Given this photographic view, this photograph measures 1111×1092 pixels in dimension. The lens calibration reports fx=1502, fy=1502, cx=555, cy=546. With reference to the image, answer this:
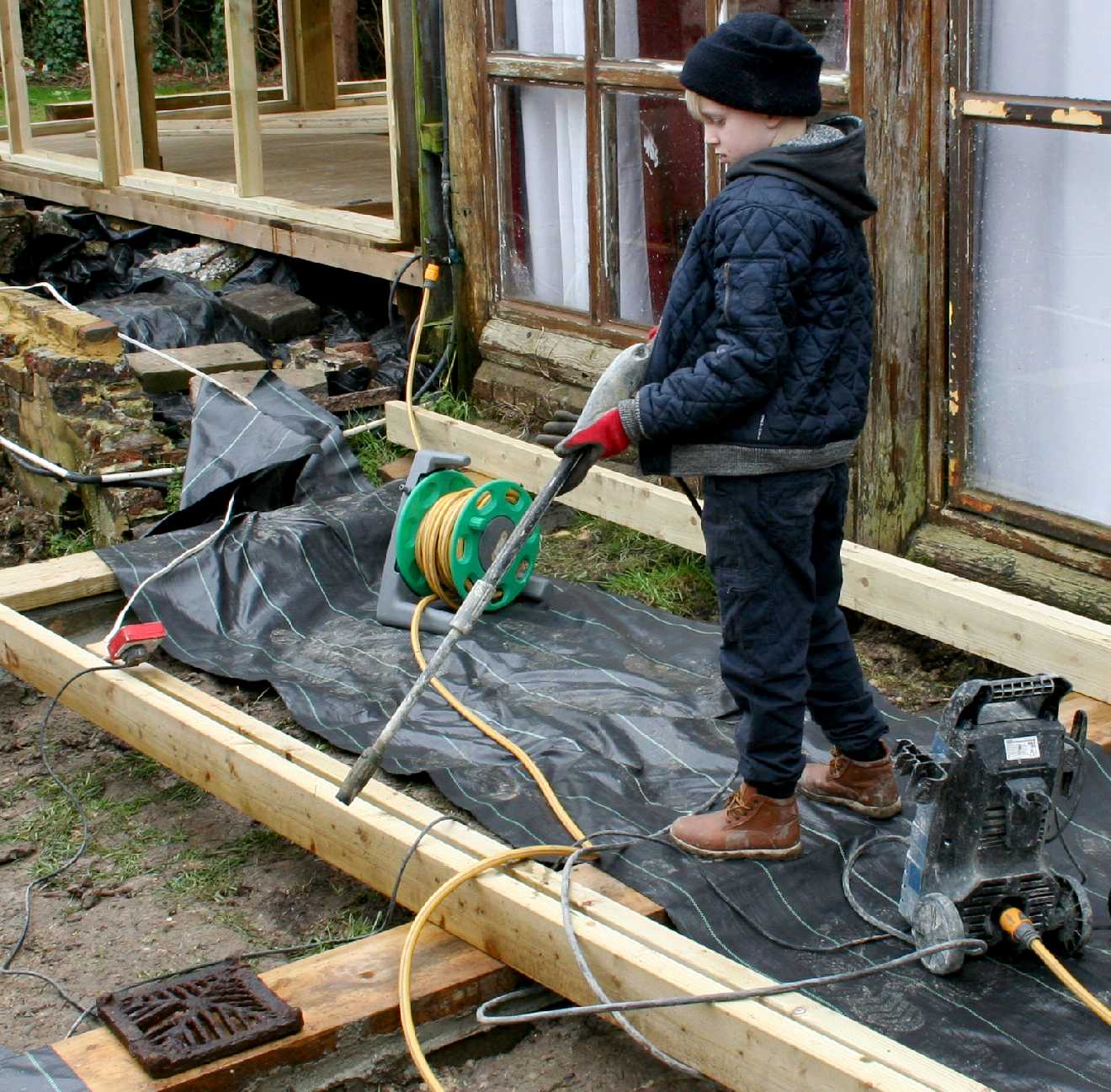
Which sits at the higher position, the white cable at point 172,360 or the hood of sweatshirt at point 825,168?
the hood of sweatshirt at point 825,168

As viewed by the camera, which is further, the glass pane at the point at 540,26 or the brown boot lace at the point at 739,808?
the glass pane at the point at 540,26

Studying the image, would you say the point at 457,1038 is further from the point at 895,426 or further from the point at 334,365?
the point at 334,365

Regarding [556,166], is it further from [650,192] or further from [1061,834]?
[1061,834]

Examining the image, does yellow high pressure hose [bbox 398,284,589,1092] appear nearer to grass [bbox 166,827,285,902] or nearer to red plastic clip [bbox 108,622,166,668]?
grass [bbox 166,827,285,902]

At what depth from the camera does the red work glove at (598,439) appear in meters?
3.02

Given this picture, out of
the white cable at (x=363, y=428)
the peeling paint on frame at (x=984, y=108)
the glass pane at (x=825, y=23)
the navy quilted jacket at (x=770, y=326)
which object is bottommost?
the white cable at (x=363, y=428)

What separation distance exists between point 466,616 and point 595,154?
288 centimetres

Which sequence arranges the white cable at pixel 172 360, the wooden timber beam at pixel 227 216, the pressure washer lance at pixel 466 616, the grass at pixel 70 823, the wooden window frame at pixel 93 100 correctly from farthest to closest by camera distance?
the wooden window frame at pixel 93 100 → the wooden timber beam at pixel 227 216 → the white cable at pixel 172 360 → the grass at pixel 70 823 → the pressure washer lance at pixel 466 616

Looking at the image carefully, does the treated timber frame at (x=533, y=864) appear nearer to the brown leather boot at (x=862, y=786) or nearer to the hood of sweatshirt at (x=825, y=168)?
the brown leather boot at (x=862, y=786)

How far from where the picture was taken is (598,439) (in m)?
3.03

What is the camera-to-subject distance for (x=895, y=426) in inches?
181

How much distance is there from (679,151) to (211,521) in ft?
6.96

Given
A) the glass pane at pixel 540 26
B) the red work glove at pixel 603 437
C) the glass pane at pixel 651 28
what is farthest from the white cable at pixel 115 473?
the red work glove at pixel 603 437

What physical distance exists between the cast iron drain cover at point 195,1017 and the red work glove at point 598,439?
1.21 meters
